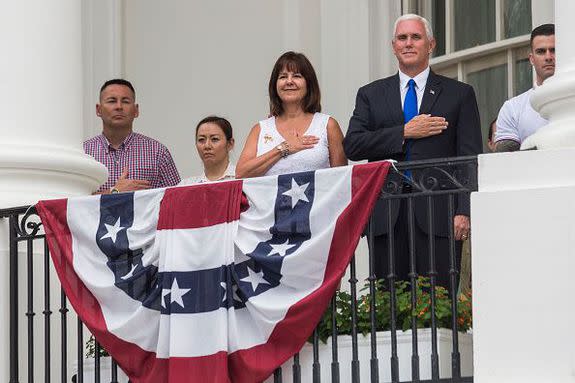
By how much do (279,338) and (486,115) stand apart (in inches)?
153

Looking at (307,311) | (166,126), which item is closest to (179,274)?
(307,311)

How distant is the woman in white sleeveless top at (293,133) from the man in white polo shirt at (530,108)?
921 millimetres

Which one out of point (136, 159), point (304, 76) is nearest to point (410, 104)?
point (304, 76)

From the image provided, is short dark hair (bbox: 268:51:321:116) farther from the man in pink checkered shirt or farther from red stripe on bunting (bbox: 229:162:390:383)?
the man in pink checkered shirt

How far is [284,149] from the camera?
398 inches

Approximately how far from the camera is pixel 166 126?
14281mm

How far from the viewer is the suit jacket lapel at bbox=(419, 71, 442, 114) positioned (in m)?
10.1

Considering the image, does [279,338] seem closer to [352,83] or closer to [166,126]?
[352,83]

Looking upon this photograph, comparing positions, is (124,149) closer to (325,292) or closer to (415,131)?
(415,131)

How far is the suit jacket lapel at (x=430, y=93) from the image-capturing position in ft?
33.0

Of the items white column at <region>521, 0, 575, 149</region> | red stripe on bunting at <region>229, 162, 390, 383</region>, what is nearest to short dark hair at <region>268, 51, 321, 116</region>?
red stripe on bunting at <region>229, 162, 390, 383</region>

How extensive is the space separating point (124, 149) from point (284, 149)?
6.12ft

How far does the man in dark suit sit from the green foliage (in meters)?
0.32

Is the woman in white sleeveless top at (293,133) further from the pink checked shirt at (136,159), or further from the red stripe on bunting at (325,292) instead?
the pink checked shirt at (136,159)
